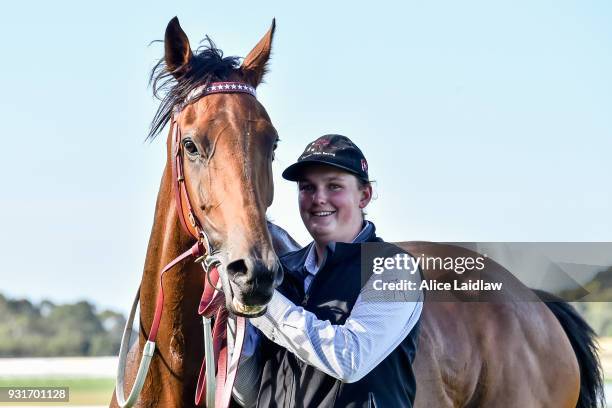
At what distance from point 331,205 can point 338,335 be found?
621 millimetres

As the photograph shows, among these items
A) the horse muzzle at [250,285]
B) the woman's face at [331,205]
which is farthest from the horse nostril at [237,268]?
the woman's face at [331,205]

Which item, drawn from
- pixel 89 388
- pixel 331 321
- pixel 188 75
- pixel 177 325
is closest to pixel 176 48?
pixel 188 75

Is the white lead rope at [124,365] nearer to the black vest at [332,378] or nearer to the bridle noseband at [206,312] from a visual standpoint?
the bridle noseband at [206,312]

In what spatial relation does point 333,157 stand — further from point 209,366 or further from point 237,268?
point 209,366

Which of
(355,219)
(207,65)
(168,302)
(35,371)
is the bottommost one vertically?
(35,371)

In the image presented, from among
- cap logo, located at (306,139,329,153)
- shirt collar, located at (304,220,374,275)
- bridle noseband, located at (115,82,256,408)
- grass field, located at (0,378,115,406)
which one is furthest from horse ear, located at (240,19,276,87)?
grass field, located at (0,378,115,406)

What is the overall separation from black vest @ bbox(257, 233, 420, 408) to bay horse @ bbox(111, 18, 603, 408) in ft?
1.01

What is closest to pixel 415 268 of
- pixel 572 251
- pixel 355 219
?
pixel 355 219

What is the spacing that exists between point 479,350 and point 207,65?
2.39 m

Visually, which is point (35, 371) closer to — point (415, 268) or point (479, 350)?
point (479, 350)

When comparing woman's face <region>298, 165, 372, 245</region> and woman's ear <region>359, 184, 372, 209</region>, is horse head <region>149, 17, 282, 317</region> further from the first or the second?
woman's ear <region>359, 184, 372, 209</region>

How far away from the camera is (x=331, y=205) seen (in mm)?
3541

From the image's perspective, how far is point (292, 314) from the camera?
312 centimetres

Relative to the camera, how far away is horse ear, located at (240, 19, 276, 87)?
144 inches
